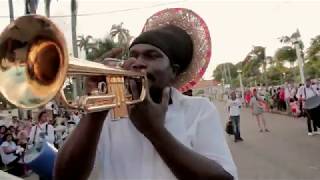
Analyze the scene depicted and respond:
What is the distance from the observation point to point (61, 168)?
157 cm

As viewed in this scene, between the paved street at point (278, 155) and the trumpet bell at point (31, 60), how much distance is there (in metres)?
5.89

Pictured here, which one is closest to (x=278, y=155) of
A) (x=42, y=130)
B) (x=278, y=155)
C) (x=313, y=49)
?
(x=278, y=155)

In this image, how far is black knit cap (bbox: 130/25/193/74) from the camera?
1.70 m

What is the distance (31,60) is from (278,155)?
26.0 ft

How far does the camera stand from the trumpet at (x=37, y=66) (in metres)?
1.33

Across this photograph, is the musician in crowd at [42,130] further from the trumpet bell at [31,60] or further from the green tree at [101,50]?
the trumpet bell at [31,60]

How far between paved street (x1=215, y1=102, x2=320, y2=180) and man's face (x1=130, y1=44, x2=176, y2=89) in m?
5.51

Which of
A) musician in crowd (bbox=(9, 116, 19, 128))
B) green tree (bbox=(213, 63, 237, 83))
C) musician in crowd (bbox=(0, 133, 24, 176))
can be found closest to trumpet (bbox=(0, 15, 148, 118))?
musician in crowd (bbox=(0, 133, 24, 176))

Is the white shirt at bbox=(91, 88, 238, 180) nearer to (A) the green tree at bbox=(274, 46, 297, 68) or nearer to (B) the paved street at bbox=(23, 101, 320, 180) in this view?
(B) the paved street at bbox=(23, 101, 320, 180)

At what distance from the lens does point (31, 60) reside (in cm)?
142

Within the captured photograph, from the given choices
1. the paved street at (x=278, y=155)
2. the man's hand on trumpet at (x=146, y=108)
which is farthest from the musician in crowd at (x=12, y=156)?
the man's hand on trumpet at (x=146, y=108)

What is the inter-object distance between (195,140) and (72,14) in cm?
2114

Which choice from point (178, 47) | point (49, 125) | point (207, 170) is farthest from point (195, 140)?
point (49, 125)

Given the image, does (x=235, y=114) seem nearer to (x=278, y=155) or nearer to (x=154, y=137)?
(x=278, y=155)
